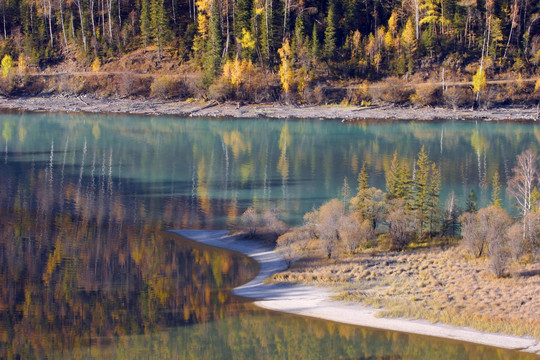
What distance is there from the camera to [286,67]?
8031cm

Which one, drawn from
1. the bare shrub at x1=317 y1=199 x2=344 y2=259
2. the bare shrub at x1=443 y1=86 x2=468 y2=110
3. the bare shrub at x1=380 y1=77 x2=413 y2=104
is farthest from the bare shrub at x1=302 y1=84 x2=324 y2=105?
the bare shrub at x1=317 y1=199 x2=344 y2=259

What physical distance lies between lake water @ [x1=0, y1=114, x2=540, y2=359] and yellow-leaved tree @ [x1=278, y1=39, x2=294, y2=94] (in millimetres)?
10346

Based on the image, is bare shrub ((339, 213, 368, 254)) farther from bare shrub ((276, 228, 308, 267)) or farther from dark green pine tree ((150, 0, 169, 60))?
dark green pine tree ((150, 0, 169, 60))

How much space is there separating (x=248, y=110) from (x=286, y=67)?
26.9 ft

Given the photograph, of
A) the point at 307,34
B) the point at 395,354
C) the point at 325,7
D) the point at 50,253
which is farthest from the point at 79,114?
the point at 395,354

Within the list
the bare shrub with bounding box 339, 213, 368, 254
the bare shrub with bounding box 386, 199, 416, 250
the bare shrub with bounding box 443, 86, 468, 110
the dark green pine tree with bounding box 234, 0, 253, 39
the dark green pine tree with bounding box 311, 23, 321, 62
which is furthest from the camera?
the dark green pine tree with bounding box 234, 0, 253, 39

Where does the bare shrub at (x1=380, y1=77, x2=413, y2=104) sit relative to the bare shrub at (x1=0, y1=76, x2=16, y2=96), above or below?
below

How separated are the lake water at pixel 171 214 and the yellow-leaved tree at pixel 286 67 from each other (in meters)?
10.3

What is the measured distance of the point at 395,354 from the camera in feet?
58.6

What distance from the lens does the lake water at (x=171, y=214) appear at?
1856 cm

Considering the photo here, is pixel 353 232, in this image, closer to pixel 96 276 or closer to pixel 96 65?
pixel 96 276

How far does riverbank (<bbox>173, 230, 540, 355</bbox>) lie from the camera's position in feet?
59.3

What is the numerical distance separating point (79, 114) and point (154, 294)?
59027 millimetres

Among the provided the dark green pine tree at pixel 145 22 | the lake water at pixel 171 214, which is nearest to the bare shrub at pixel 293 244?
the lake water at pixel 171 214
